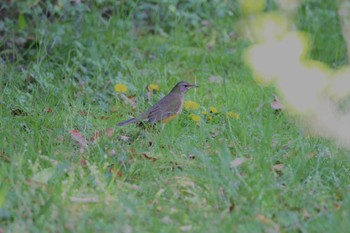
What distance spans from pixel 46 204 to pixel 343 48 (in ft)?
17.9

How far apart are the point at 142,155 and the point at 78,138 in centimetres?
54

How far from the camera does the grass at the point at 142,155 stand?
154 inches

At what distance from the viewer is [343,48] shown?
27.3ft

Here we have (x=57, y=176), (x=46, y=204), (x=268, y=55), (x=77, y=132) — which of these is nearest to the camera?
(x=46, y=204)

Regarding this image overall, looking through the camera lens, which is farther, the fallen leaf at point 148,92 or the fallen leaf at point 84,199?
the fallen leaf at point 148,92

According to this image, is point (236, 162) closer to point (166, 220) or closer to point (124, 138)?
point (166, 220)

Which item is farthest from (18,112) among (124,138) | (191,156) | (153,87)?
(191,156)

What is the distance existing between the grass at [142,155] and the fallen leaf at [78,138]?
4 centimetres

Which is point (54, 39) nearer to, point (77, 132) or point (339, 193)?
point (77, 132)

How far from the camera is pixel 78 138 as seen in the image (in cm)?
514

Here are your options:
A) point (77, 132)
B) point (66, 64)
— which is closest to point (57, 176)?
point (77, 132)

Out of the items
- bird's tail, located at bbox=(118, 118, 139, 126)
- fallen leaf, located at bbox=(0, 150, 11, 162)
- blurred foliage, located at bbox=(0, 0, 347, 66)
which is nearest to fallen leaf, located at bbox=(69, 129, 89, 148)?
bird's tail, located at bbox=(118, 118, 139, 126)

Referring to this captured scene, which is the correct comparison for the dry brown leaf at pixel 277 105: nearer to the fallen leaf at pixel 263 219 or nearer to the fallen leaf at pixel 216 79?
the fallen leaf at pixel 216 79

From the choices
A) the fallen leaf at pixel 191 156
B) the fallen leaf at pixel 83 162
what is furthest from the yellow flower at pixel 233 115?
the fallen leaf at pixel 83 162
